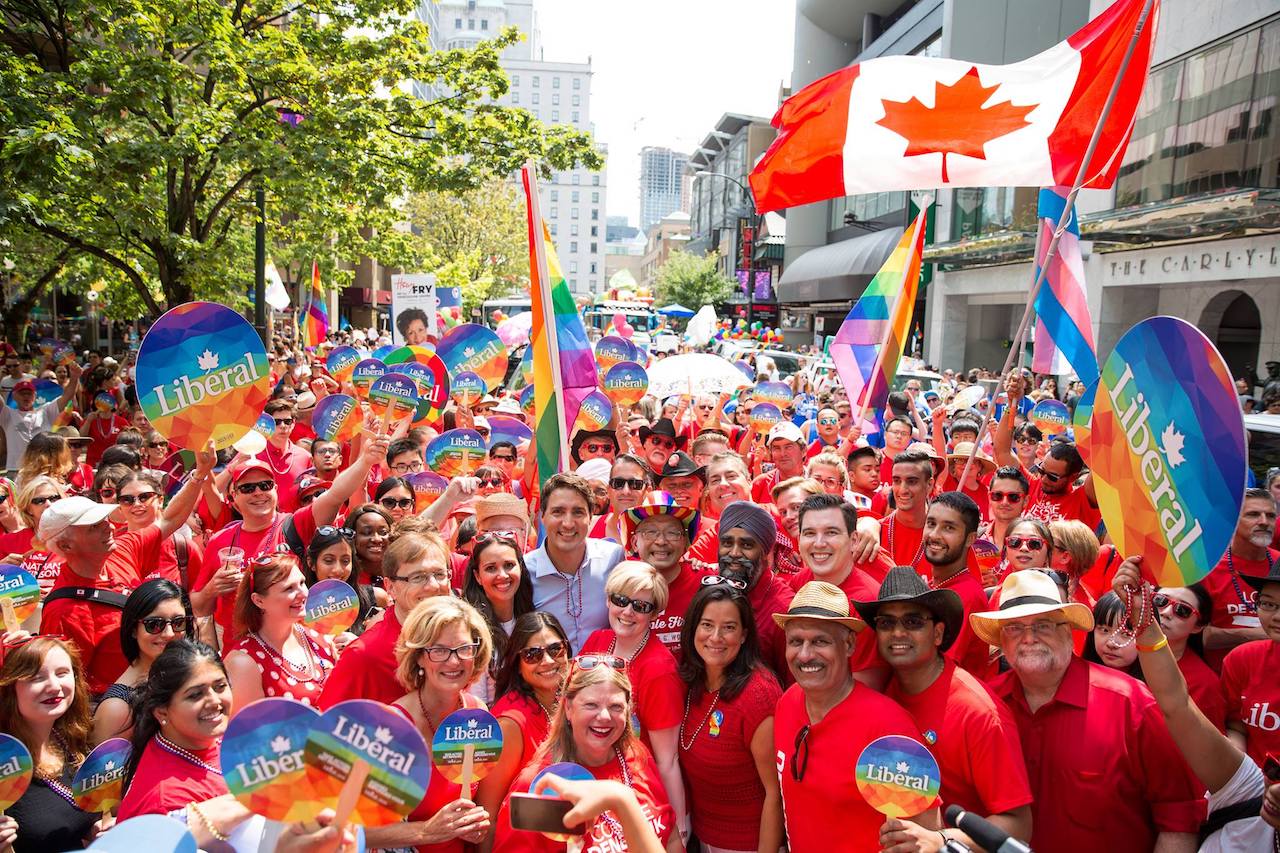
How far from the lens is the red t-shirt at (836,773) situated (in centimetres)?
290

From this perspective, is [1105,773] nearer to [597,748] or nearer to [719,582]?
[719,582]

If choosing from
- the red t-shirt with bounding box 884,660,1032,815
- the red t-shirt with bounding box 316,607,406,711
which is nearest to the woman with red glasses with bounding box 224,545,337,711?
the red t-shirt with bounding box 316,607,406,711

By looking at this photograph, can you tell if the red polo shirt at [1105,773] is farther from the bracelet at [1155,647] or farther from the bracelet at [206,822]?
the bracelet at [206,822]

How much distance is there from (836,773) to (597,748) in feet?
2.62

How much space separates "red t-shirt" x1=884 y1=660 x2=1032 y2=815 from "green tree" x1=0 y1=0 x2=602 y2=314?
8793 millimetres

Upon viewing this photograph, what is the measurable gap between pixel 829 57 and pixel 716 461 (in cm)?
4656

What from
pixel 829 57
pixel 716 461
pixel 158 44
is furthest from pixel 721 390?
pixel 829 57

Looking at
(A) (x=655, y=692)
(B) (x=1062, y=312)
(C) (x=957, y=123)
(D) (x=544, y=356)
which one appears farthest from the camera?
(B) (x=1062, y=312)

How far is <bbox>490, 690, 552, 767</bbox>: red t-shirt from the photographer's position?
3.39m

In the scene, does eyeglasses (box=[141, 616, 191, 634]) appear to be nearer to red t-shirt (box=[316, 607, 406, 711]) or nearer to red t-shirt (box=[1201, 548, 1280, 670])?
red t-shirt (box=[316, 607, 406, 711])

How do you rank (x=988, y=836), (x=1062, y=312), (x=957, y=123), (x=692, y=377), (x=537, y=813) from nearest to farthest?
(x=988, y=836) < (x=537, y=813) < (x=957, y=123) < (x=1062, y=312) < (x=692, y=377)

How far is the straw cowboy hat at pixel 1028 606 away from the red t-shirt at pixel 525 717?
1660mm

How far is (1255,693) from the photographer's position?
3.65 m

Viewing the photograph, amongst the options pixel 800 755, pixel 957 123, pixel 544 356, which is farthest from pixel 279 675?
pixel 957 123
